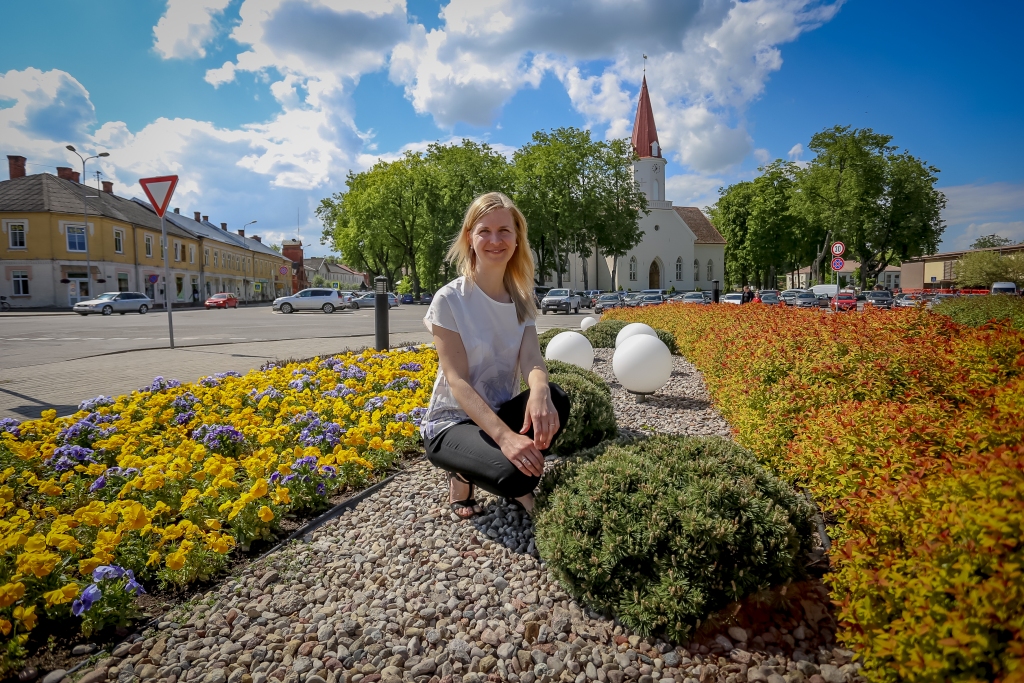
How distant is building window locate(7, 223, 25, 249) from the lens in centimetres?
3988

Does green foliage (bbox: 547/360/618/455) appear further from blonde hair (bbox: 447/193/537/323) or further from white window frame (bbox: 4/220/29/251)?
white window frame (bbox: 4/220/29/251)

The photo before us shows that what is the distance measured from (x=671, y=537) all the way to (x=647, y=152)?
71460 millimetres

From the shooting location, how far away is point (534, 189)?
1822 inches

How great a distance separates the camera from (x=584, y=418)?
14.9 feet

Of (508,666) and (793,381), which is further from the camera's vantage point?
(793,381)

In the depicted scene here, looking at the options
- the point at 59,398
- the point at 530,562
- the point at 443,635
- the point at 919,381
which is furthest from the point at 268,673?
the point at 59,398

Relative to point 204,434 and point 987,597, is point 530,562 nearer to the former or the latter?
point 987,597

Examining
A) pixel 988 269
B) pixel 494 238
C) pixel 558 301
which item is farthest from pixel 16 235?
pixel 988 269

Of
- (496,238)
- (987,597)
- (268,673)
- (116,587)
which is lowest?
(268,673)

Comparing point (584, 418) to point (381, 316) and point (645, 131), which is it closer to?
point (381, 316)

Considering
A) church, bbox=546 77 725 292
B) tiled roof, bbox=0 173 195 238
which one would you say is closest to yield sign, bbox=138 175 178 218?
tiled roof, bbox=0 173 195 238

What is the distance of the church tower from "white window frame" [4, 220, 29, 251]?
5949 centimetres

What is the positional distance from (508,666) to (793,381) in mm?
3471

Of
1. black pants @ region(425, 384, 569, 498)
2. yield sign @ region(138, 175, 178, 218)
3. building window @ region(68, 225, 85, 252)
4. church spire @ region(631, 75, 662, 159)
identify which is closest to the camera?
black pants @ region(425, 384, 569, 498)
